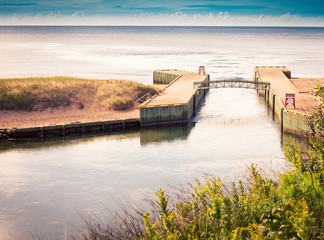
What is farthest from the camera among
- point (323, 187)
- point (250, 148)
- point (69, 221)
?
point (250, 148)

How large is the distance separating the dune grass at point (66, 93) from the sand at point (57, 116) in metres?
1.02

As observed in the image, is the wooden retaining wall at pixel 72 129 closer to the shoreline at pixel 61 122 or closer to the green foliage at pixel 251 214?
the shoreline at pixel 61 122

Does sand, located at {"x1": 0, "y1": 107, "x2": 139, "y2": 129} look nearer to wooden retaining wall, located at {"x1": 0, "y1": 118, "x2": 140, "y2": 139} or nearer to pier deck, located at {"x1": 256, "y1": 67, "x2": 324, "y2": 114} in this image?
wooden retaining wall, located at {"x1": 0, "y1": 118, "x2": 140, "y2": 139}

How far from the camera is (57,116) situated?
55969mm

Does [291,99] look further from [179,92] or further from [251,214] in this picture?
[251,214]

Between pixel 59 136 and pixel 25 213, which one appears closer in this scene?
pixel 25 213

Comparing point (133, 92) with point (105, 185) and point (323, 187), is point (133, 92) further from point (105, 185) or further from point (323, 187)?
point (323, 187)

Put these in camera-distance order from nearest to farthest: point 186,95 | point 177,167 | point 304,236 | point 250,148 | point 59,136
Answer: point 304,236 < point 177,167 < point 250,148 < point 59,136 < point 186,95

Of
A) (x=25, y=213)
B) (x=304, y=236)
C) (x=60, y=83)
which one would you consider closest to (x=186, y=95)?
(x=60, y=83)

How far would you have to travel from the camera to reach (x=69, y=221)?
1089 inches

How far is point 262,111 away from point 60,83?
30606 millimetres

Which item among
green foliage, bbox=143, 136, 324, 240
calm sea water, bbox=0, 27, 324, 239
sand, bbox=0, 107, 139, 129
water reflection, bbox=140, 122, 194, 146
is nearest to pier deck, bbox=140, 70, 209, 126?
water reflection, bbox=140, 122, 194, 146

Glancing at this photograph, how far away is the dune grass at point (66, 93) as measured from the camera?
2259 inches

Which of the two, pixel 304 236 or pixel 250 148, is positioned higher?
pixel 304 236
